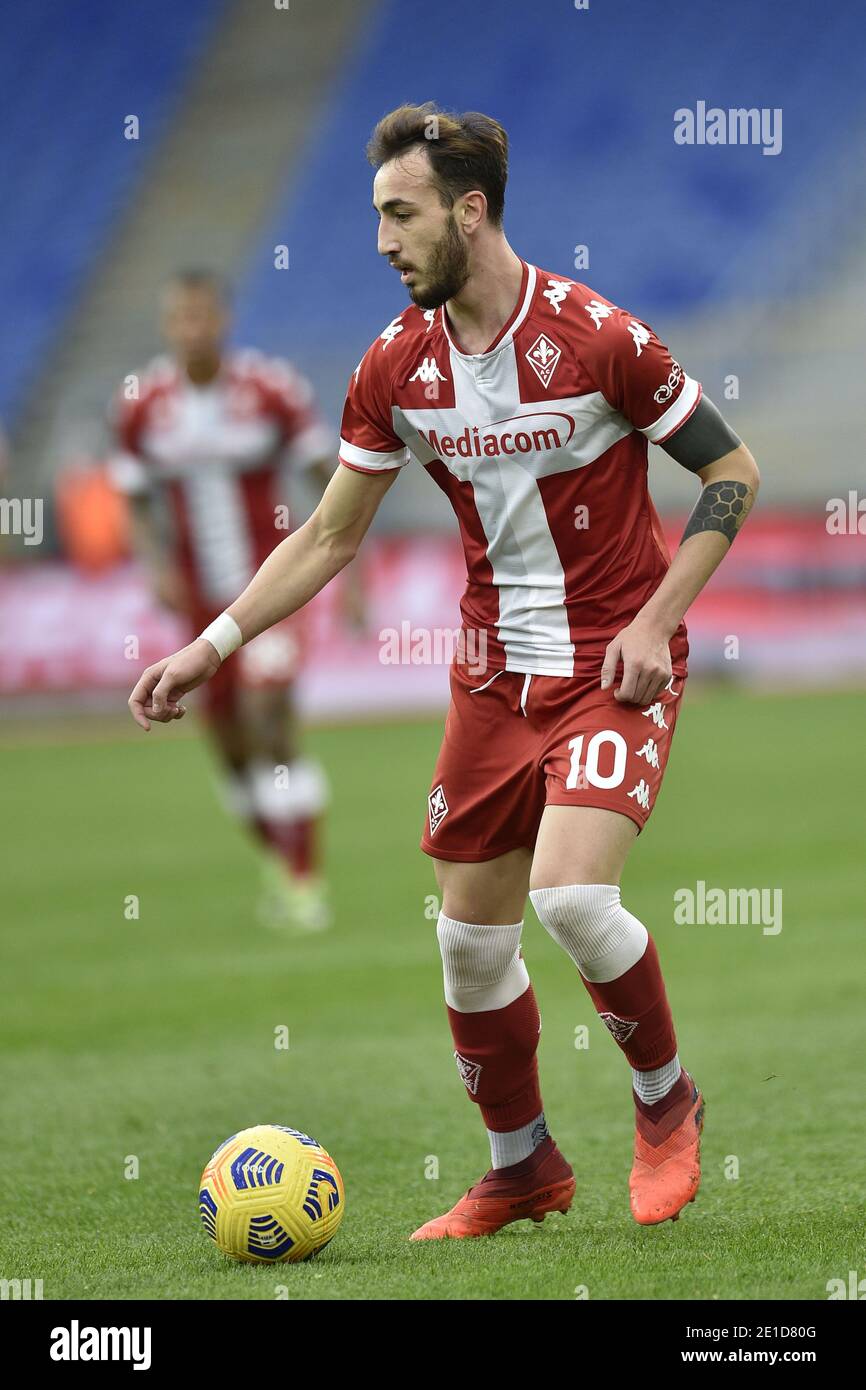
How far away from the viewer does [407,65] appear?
28719 millimetres

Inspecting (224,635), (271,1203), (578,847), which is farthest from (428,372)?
(271,1203)

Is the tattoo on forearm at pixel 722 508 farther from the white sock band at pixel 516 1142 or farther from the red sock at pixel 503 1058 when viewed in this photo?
the white sock band at pixel 516 1142

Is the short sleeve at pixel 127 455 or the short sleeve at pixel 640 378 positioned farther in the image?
the short sleeve at pixel 127 455

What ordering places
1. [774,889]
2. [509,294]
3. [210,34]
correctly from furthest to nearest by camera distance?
[210,34] < [774,889] < [509,294]

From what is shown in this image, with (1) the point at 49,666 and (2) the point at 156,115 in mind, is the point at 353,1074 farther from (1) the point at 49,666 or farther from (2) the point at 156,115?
(2) the point at 156,115

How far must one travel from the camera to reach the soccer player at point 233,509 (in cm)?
919

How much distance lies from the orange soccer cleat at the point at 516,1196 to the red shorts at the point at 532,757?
29.0 inches

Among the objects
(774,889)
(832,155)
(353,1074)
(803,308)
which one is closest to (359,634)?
(774,889)

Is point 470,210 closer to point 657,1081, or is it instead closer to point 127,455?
point 657,1081

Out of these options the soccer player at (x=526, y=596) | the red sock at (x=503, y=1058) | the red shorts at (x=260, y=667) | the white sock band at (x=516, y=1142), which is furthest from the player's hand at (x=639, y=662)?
the red shorts at (x=260, y=667)

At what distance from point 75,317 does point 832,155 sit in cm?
1249

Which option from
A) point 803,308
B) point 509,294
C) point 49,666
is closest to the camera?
point 509,294

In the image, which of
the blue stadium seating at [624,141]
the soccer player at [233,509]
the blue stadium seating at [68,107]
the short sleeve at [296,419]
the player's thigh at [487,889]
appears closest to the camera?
the player's thigh at [487,889]

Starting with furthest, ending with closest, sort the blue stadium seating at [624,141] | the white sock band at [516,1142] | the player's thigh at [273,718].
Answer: the blue stadium seating at [624,141]
the player's thigh at [273,718]
the white sock band at [516,1142]
